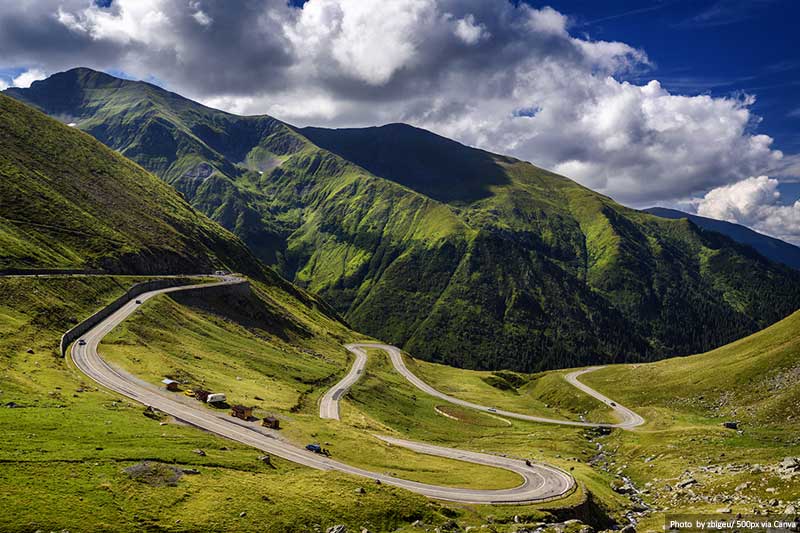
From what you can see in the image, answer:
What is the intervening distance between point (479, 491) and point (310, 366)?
97.6 m

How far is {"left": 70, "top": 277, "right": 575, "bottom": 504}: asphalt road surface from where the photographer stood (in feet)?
225

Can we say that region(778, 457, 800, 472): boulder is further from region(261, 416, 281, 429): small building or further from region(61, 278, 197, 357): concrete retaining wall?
region(61, 278, 197, 357): concrete retaining wall

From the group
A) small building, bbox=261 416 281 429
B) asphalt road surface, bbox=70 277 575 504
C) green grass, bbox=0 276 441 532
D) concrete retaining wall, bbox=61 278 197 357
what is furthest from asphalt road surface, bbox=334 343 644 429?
concrete retaining wall, bbox=61 278 197 357

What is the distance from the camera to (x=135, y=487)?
47.7m

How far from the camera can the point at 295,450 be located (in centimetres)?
7288

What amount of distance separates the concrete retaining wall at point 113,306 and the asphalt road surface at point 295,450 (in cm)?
400

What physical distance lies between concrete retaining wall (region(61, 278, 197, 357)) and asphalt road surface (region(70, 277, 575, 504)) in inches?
157

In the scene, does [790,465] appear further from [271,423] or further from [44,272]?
[44,272]

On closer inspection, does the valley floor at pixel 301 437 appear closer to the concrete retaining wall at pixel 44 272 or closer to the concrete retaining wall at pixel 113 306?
the concrete retaining wall at pixel 113 306

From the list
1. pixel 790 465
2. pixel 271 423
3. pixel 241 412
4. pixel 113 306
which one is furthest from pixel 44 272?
pixel 790 465

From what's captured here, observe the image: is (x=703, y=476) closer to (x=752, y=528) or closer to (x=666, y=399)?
(x=752, y=528)

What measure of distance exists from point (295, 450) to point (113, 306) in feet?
296

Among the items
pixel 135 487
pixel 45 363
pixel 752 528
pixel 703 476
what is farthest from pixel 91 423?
pixel 703 476

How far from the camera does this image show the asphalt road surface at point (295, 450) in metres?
68.5
